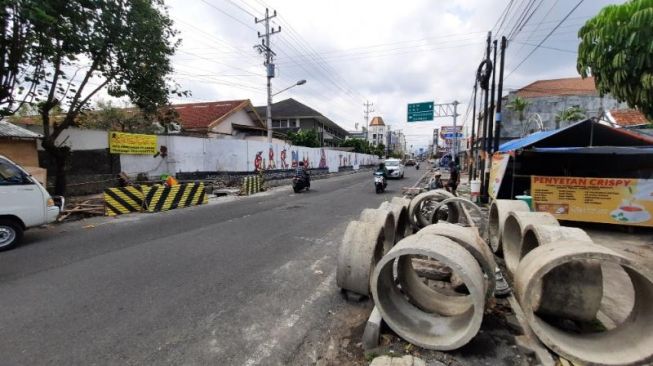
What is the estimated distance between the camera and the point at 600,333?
3.26 m

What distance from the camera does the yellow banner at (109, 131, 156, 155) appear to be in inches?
539

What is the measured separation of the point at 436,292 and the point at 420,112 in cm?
3321

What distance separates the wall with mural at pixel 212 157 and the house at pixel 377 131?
302 ft

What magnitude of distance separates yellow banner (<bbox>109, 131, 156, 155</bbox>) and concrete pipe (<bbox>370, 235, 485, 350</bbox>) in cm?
1409

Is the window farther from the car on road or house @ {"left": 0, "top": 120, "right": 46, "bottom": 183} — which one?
the car on road

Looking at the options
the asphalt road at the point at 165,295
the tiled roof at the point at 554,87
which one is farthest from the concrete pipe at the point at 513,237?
the tiled roof at the point at 554,87

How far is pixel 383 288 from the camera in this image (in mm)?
3695

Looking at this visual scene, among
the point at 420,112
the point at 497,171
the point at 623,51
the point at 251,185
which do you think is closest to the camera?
the point at 623,51

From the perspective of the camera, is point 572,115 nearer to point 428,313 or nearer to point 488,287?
point 488,287

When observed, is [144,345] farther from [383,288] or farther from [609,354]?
[609,354]

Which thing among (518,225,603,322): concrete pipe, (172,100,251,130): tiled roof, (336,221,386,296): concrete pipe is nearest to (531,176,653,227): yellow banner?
(518,225,603,322): concrete pipe

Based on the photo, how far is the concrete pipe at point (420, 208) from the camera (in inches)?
300

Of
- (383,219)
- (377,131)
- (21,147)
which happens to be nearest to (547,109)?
(383,219)

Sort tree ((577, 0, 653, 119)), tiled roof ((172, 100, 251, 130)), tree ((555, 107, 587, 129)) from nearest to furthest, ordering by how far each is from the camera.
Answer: tree ((577, 0, 653, 119))
tiled roof ((172, 100, 251, 130))
tree ((555, 107, 587, 129))
